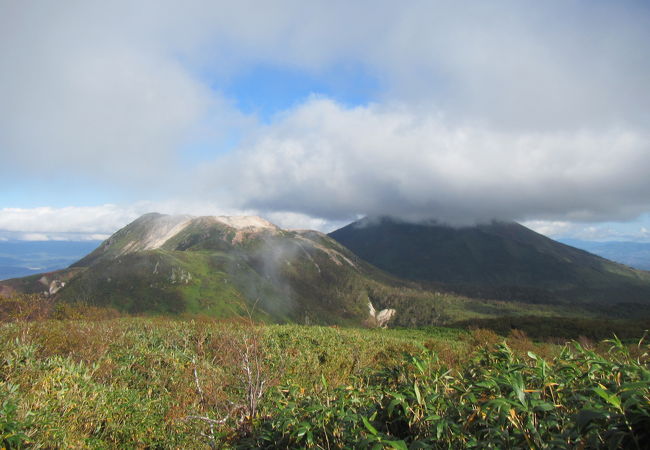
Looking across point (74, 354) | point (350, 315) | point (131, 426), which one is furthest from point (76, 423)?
point (350, 315)

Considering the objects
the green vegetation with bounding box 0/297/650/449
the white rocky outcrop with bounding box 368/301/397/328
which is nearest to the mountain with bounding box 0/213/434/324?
the white rocky outcrop with bounding box 368/301/397/328

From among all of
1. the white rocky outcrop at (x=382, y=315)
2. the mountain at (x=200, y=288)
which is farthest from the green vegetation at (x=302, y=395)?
the white rocky outcrop at (x=382, y=315)

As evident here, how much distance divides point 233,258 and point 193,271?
35235 mm

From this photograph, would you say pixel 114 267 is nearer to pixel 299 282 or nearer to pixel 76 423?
pixel 299 282

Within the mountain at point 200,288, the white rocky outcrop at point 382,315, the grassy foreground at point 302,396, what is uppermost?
the grassy foreground at point 302,396

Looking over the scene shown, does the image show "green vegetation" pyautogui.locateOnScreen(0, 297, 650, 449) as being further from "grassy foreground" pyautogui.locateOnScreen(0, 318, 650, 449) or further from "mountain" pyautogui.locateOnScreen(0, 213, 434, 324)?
"mountain" pyautogui.locateOnScreen(0, 213, 434, 324)

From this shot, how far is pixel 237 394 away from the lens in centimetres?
895

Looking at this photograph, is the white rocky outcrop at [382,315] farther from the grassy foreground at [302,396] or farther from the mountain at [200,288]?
the grassy foreground at [302,396]

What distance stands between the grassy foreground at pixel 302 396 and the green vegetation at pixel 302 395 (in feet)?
0.07

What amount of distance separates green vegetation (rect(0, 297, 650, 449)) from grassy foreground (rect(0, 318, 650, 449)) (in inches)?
0.9

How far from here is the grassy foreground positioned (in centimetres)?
254

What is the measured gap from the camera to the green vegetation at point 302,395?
8.36 feet

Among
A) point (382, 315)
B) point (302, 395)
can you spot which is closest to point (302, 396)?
point (302, 395)

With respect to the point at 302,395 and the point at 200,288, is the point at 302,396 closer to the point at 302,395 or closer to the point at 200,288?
the point at 302,395
